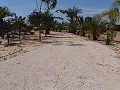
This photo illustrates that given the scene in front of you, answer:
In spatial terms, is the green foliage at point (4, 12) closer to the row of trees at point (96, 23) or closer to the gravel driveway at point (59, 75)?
the row of trees at point (96, 23)

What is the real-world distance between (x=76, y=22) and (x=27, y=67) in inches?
1538

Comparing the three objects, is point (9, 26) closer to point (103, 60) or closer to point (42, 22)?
point (42, 22)

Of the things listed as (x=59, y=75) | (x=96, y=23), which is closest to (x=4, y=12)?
(x=96, y=23)

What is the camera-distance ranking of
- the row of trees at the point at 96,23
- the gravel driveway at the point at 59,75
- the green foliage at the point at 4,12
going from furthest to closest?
the green foliage at the point at 4,12, the row of trees at the point at 96,23, the gravel driveway at the point at 59,75

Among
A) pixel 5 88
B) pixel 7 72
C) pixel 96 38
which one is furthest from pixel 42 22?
pixel 5 88

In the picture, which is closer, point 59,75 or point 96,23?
point 59,75

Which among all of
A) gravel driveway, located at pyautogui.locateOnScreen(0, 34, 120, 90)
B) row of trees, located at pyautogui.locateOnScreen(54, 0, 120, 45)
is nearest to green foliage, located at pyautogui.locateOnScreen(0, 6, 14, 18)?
row of trees, located at pyautogui.locateOnScreen(54, 0, 120, 45)

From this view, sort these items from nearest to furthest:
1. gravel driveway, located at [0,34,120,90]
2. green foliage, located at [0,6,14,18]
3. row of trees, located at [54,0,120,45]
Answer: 1. gravel driveway, located at [0,34,120,90]
2. row of trees, located at [54,0,120,45]
3. green foliage, located at [0,6,14,18]

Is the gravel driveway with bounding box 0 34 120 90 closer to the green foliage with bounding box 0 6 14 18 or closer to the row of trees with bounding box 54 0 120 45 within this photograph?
the row of trees with bounding box 54 0 120 45

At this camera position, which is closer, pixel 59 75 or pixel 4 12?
pixel 59 75

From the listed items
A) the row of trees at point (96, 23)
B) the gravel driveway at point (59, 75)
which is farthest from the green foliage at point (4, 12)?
the gravel driveway at point (59, 75)

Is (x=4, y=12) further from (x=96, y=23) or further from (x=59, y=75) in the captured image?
(x=59, y=75)

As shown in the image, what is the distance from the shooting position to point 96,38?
3906 centimetres

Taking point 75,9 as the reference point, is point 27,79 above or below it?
below
